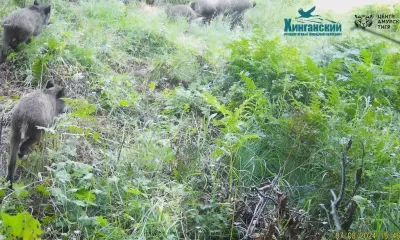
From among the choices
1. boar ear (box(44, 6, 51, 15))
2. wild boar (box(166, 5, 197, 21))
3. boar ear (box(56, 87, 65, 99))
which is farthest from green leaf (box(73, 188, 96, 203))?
wild boar (box(166, 5, 197, 21))

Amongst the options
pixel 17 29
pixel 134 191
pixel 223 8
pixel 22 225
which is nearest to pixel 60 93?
pixel 17 29

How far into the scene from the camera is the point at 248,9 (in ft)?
28.4

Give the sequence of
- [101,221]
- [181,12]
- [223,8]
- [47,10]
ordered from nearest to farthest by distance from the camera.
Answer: [101,221] < [47,10] < [181,12] < [223,8]

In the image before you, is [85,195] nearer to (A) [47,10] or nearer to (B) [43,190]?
(B) [43,190]

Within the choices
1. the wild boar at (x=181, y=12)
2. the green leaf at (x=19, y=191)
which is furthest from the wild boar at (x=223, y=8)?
the green leaf at (x=19, y=191)

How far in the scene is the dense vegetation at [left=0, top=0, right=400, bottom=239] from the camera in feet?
10.0

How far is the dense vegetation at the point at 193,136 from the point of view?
306 cm

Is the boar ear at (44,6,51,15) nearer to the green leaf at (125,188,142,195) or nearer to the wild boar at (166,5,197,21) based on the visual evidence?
the wild boar at (166,5,197,21)

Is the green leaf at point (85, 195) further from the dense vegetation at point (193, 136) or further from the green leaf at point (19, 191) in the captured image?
the green leaf at point (19, 191)

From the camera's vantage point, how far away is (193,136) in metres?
4.25

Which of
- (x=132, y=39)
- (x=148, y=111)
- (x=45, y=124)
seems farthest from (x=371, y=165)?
(x=132, y=39)

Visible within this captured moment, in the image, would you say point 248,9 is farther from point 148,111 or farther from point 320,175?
point 320,175

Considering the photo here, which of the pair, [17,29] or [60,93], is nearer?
[60,93]

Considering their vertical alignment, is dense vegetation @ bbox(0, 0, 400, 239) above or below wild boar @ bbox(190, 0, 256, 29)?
below
